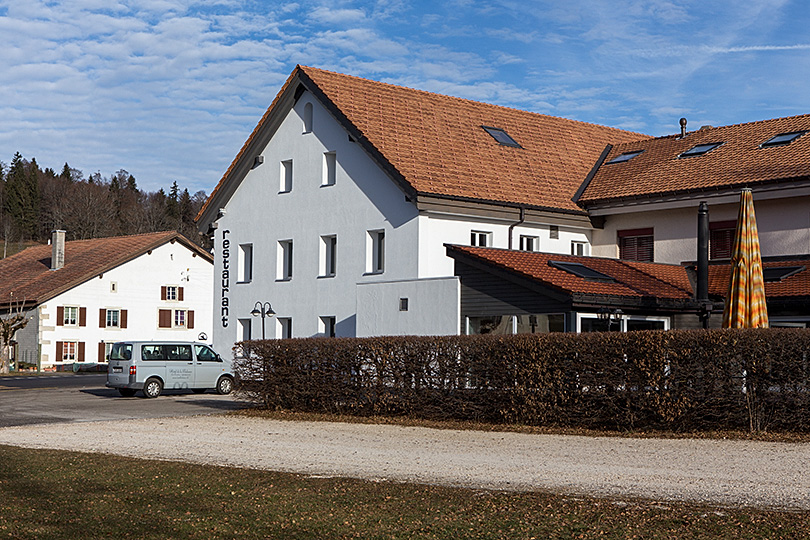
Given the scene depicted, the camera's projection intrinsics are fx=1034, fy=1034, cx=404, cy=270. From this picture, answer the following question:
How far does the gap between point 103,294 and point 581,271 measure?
42154mm

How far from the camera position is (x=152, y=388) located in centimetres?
3103

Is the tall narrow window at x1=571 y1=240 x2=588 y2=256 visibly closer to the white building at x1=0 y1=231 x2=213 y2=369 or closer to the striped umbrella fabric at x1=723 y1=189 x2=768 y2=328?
the striped umbrella fabric at x1=723 y1=189 x2=768 y2=328

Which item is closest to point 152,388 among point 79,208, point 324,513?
point 324,513

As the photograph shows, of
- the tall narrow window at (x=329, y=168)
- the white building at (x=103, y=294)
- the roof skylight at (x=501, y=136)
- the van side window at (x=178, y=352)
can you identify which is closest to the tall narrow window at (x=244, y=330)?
the van side window at (x=178, y=352)

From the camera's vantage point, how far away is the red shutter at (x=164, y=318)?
211ft

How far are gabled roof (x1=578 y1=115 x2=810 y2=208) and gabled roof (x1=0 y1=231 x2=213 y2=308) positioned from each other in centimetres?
3503

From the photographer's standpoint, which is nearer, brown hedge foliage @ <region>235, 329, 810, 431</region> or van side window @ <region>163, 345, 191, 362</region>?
brown hedge foliage @ <region>235, 329, 810, 431</region>

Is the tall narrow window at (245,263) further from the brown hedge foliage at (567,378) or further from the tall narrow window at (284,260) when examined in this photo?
the brown hedge foliage at (567,378)

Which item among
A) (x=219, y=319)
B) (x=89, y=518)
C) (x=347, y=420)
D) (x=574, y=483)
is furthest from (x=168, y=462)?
(x=219, y=319)

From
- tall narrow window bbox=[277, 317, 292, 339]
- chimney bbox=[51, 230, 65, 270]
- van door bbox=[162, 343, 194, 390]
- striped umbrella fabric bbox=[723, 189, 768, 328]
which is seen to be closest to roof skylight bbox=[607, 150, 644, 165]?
tall narrow window bbox=[277, 317, 292, 339]

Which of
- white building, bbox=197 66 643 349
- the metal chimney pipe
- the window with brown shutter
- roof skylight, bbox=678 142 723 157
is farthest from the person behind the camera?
roof skylight, bbox=678 142 723 157

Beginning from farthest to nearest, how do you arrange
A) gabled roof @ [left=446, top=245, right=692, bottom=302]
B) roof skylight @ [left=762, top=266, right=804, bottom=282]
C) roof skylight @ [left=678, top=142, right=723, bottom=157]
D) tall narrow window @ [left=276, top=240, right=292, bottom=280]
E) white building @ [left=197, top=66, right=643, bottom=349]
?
tall narrow window @ [left=276, top=240, right=292, bottom=280] < roof skylight @ [left=678, top=142, right=723, bottom=157] < white building @ [left=197, top=66, right=643, bottom=349] < roof skylight @ [left=762, top=266, right=804, bottom=282] < gabled roof @ [left=446, top=245, right=692, bottom=302]

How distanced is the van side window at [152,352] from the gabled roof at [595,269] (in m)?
10.5

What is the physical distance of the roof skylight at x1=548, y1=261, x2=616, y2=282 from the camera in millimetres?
25141
